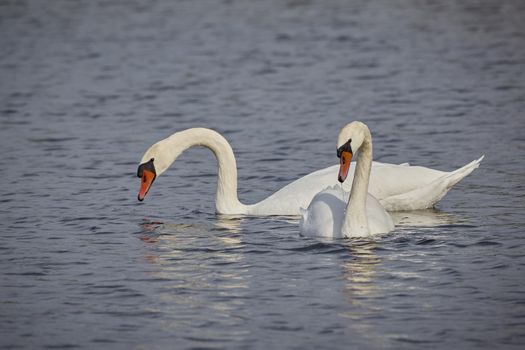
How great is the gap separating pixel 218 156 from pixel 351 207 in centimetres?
284

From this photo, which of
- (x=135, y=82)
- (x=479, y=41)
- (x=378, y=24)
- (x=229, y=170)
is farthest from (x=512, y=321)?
(x=378, y=24)

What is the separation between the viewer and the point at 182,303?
10.6 meters

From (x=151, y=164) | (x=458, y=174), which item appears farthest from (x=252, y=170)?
(x=458, y=174)

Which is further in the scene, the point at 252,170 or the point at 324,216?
the point at 252,170

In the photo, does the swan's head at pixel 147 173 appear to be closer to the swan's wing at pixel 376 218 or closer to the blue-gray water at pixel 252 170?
the blue-gray water at pixel 252 170

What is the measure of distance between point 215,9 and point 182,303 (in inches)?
934

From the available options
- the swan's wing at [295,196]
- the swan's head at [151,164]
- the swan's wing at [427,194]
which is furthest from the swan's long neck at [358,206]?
the swan's head at [151,164]

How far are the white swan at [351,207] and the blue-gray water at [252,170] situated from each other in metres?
0.21

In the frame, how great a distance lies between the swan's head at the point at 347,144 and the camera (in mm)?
11945

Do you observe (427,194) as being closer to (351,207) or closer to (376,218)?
(376,218)

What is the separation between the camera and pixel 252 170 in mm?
16719

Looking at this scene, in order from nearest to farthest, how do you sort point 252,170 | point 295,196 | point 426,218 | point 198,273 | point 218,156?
point 198,273 < point 426,218 < point 295,196 < point 218,156 < point 252,170

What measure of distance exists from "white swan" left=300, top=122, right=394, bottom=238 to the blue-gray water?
21cm

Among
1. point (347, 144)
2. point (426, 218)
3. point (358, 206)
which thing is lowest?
point (426, 218)
